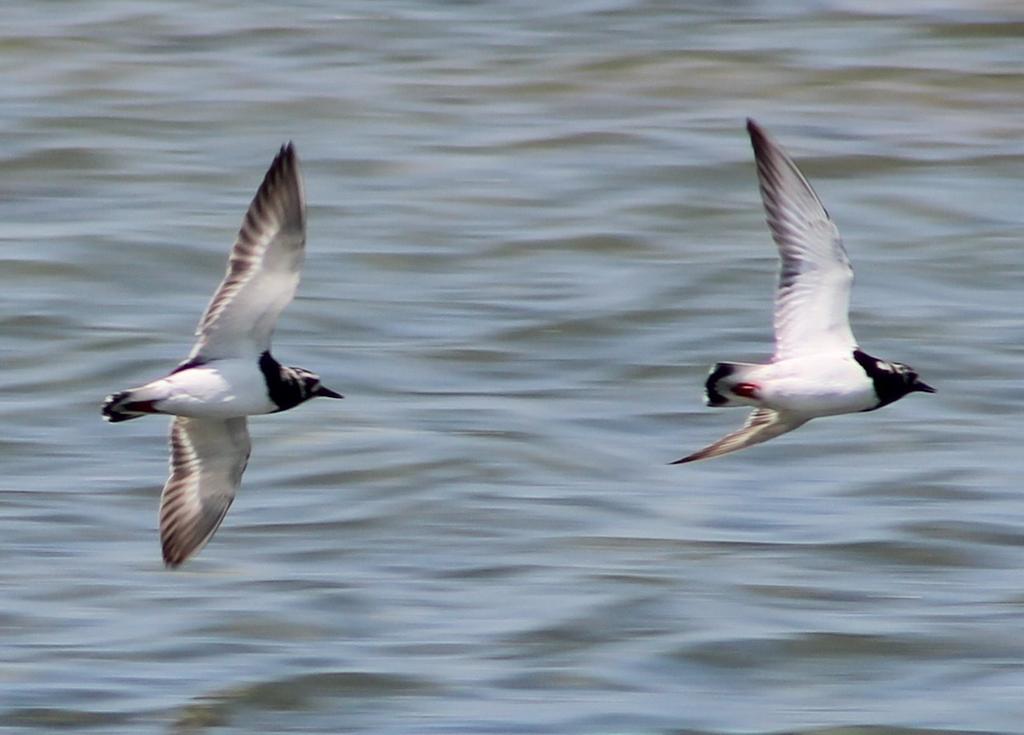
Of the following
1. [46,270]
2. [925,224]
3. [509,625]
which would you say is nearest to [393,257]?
[46,270]

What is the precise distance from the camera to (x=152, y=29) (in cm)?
1827

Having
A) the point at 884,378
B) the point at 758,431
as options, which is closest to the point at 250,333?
the point at 758,431

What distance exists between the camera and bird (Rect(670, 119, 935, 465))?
8984 mm

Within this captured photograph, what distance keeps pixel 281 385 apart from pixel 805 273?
2.03 m

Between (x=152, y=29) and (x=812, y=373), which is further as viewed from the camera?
(x=152, y=29)

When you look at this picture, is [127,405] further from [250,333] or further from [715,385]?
[715,385]

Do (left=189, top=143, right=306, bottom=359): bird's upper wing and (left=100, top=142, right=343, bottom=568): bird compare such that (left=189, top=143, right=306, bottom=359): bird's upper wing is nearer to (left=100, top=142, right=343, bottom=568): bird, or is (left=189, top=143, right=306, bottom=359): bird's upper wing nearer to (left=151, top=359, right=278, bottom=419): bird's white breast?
(left=100, top=142, right=343, bottom=568): bird

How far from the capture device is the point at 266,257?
8.61m

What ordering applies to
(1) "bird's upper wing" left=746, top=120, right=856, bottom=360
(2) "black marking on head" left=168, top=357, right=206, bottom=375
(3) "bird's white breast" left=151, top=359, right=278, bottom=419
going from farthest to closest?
(1) "bird's upper wing" left=746, top=120, right=856, bottom=360 → (2) "black marking on head" left=168, top=357, right=206, bottom=375 → (3) "bird's white breast" left=151, top=359, right=278, bottom=419

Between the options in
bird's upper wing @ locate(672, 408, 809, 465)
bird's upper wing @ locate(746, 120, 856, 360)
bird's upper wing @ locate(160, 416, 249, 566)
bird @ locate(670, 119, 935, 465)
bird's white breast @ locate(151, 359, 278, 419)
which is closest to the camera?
bird's white breast @ locate(151, 359, 278, 419)

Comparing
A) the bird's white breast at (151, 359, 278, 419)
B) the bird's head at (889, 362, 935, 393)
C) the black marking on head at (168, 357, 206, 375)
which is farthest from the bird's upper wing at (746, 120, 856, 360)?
the black marking on head at (168, 357, 206, 375)

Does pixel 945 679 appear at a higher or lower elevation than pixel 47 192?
lower

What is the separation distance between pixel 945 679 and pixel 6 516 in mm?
4355

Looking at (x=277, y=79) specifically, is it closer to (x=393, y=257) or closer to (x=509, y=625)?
(x=393, y=257)
